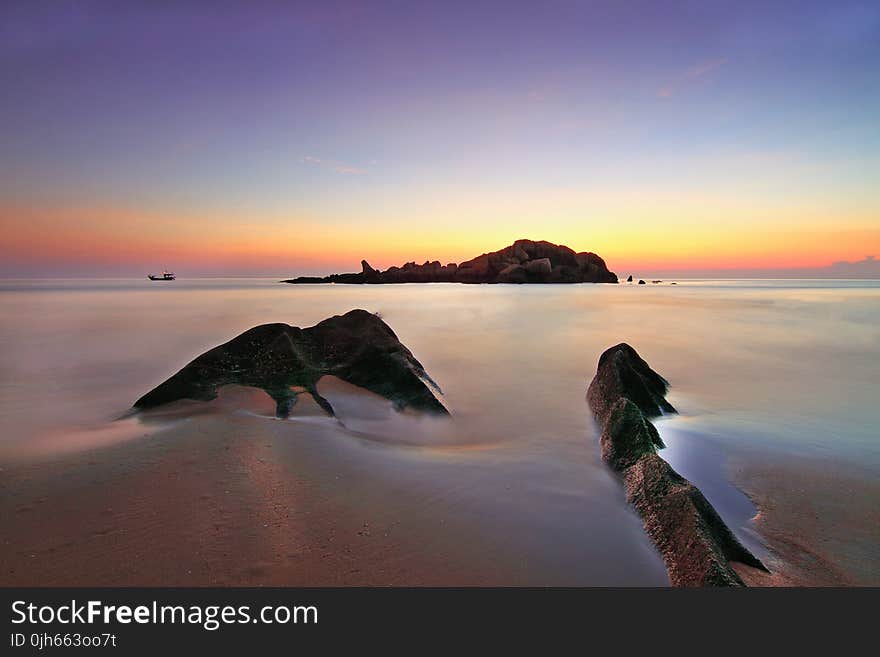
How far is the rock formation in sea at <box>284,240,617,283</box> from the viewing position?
356ft

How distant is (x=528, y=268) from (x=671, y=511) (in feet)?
353

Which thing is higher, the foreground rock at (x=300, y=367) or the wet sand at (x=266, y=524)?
the foreground rock at (x=300, y=367)

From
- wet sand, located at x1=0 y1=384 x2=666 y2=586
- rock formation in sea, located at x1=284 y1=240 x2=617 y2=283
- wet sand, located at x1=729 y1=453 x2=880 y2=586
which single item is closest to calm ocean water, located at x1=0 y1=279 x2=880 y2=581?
wet sand, located at x1=729 y1=453 x2=880 y2=586

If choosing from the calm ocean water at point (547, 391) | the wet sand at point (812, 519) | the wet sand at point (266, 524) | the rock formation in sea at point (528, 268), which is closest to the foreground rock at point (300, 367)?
the calm ocean water at point (547, 391)

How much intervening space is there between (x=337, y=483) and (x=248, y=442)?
4.56ft

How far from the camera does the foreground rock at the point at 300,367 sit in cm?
635

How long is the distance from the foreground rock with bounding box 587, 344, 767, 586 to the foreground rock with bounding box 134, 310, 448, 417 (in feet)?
8.93

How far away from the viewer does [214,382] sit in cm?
640

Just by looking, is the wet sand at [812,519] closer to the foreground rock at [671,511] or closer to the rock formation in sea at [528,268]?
the foreground rock at [671,511]

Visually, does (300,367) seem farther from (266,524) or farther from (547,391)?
(547,391)

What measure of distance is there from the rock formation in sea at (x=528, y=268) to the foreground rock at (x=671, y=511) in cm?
10481

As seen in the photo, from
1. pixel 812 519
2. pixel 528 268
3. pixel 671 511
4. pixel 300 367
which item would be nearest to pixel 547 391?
pixel 300 367
